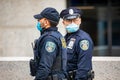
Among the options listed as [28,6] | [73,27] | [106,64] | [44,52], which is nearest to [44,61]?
[44,52]

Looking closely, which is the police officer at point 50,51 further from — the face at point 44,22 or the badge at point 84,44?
the badge at point 84,44

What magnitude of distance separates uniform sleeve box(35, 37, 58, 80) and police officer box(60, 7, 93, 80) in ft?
1.94

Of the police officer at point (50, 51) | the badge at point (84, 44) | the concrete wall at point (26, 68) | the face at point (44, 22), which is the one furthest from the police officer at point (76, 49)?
the concrete wall at point (26, 68)

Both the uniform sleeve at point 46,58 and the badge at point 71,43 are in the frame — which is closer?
the uniform sleeve at point 46,58

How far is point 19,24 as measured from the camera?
30.5ft

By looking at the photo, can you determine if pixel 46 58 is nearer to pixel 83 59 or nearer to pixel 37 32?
pixel 83 59

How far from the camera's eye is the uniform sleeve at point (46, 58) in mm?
4773

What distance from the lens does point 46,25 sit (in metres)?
4.99

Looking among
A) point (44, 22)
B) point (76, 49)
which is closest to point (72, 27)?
point (76, 49)

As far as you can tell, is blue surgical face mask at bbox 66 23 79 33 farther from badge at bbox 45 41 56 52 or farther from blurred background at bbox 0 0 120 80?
blurred background at bbox 0 0 120 80

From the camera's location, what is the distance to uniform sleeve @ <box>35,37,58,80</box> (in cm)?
477

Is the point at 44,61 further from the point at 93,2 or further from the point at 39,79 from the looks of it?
the point at 93,2

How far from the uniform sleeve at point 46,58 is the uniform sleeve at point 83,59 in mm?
572

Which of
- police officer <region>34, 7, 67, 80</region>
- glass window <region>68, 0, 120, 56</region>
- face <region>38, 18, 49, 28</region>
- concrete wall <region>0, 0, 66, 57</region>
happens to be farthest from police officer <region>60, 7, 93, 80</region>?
glass window <region>68, 0, 120, 56</region>
